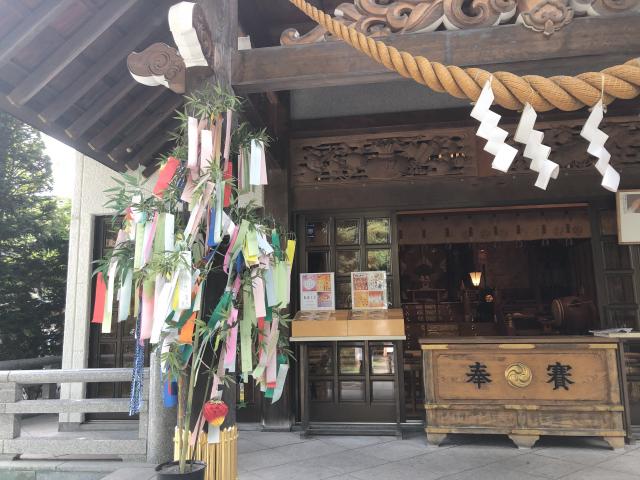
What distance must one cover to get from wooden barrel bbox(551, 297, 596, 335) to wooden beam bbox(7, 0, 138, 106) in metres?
7.69

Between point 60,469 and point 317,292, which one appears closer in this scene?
point 60,469

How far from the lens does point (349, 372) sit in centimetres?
520

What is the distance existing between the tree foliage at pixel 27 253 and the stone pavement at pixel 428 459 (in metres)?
5.34

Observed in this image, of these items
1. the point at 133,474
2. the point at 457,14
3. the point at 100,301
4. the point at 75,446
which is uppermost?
the point at 457,14

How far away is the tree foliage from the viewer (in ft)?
25.6

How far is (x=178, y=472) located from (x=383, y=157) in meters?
4.01

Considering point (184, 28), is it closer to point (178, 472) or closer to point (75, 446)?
point (178, 472)

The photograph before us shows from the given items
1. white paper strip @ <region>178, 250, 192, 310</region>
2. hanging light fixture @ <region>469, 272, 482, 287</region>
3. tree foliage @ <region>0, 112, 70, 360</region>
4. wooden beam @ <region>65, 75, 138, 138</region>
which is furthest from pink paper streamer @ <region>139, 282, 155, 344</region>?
hanging light fixture @ <region>469, 272, 482, 287</region>

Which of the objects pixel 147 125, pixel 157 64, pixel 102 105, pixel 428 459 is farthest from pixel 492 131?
pixel 147 125

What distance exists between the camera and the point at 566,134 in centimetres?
517

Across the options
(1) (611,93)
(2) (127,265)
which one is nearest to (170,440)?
(2) (127,265)

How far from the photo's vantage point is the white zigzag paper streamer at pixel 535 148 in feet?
5.98

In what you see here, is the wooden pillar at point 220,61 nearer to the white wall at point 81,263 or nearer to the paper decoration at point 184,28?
the paper decoration at point 184,28

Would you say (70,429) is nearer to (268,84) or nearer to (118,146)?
(118,146)
